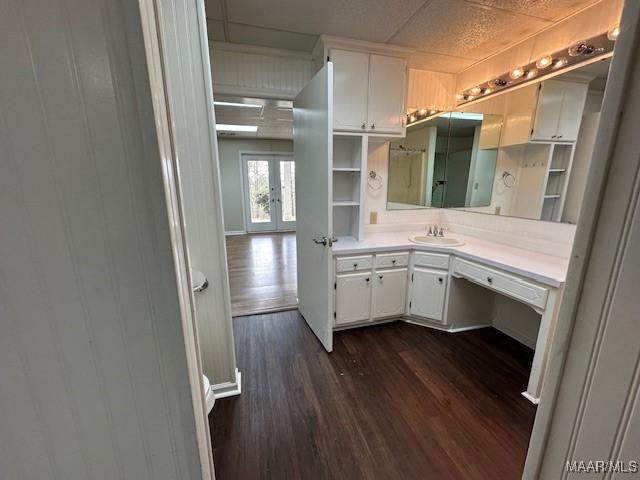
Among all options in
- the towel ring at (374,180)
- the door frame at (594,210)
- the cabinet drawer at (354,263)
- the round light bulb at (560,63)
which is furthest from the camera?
the towel ring at (374,180)

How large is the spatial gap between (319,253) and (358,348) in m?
0.90

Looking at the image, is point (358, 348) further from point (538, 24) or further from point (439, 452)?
point (538, 24)

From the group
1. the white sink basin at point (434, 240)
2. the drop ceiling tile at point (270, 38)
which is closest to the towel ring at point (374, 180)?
the white sink basin at point (434, 240)

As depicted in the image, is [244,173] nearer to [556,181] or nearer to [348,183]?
[348,183]

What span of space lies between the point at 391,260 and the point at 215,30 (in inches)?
93.2

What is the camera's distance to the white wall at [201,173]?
1.31 meters

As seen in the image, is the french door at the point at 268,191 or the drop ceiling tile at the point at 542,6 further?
the french door at the point at 268,191

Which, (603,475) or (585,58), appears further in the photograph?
(585,58)

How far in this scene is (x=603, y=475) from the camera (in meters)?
0.48

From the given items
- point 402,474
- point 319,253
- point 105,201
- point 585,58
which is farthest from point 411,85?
point 402,474

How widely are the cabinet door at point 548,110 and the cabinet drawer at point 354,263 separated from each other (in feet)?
5.36

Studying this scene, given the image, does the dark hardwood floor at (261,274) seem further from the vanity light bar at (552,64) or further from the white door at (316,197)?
the vanity light bar at (552,64)

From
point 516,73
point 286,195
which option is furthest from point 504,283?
point 286,195
